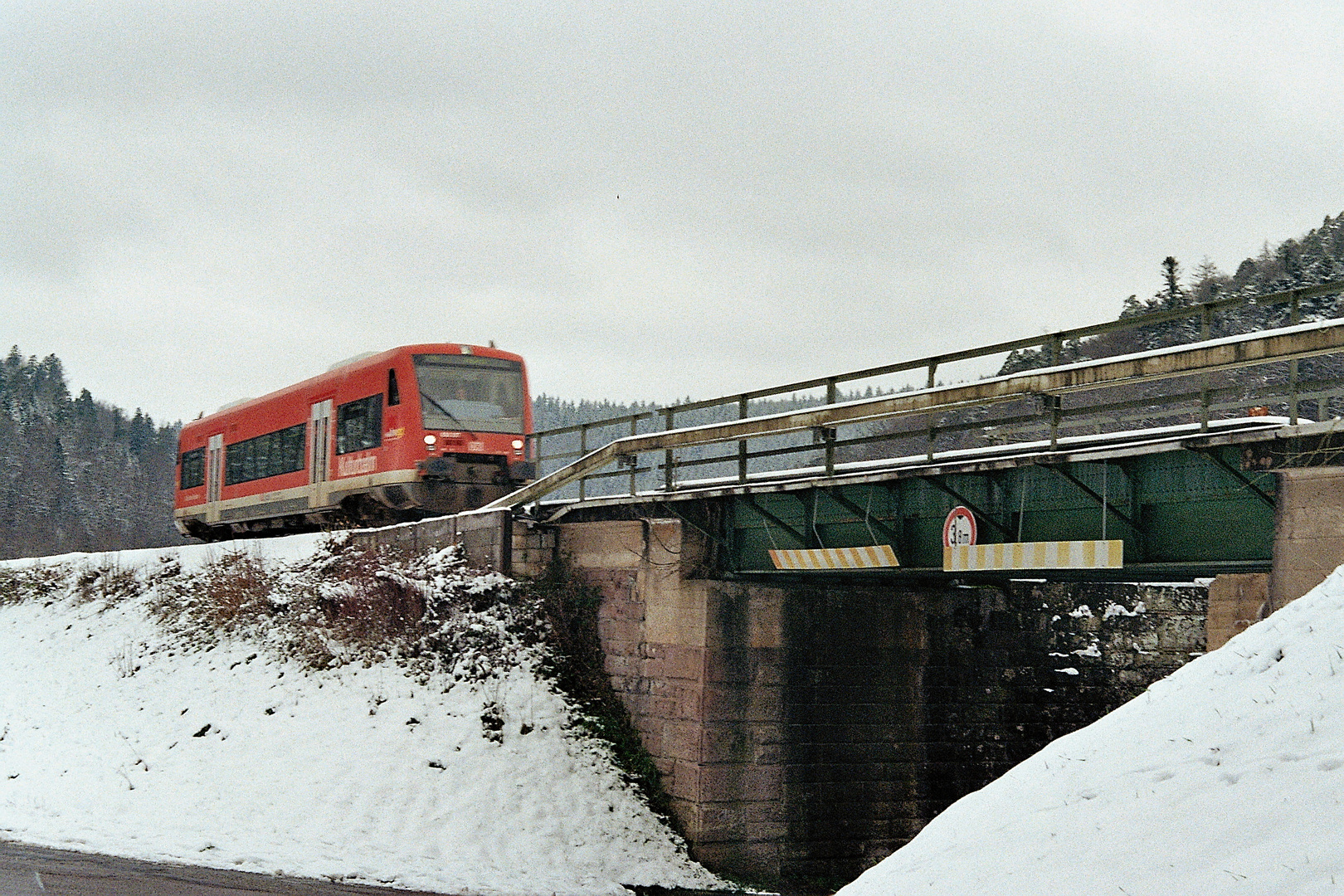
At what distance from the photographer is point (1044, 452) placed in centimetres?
1230

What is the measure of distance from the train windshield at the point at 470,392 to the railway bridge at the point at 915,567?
2.22 meters

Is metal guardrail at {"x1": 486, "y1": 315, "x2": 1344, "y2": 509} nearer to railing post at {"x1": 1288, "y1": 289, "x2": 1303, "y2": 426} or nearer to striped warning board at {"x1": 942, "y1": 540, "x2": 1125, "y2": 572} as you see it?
railing post at {"x1": 1288, "y1": 289, "x2": 1303, "y2": 426}

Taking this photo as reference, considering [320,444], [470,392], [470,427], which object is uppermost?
[470,392]

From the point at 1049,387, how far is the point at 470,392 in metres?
13.2

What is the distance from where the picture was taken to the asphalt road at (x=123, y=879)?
1248 centimetres

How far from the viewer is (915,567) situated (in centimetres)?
1462

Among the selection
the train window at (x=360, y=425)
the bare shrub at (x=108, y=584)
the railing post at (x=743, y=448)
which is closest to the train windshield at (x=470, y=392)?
the train window at (x=360, y=425)

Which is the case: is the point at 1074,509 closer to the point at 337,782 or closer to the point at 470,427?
the point at 337,782

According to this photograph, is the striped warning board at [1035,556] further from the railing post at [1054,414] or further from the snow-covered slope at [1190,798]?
the snow-covered slope at [1190,798]

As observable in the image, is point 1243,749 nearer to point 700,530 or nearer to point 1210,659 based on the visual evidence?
point 1210,659

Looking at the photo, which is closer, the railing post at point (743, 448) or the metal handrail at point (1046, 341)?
the metal handrail at point (1046, 341)

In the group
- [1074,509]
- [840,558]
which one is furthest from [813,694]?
[1074,509]

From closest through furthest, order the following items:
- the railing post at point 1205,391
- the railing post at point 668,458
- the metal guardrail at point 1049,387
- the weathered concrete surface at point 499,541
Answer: the metal guardrail at point 1049,387 < the railing post at point 1205,391 < the railing post at point 668,458 < the weathered concrete surface at point 499,541

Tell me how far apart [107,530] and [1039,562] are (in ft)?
313
